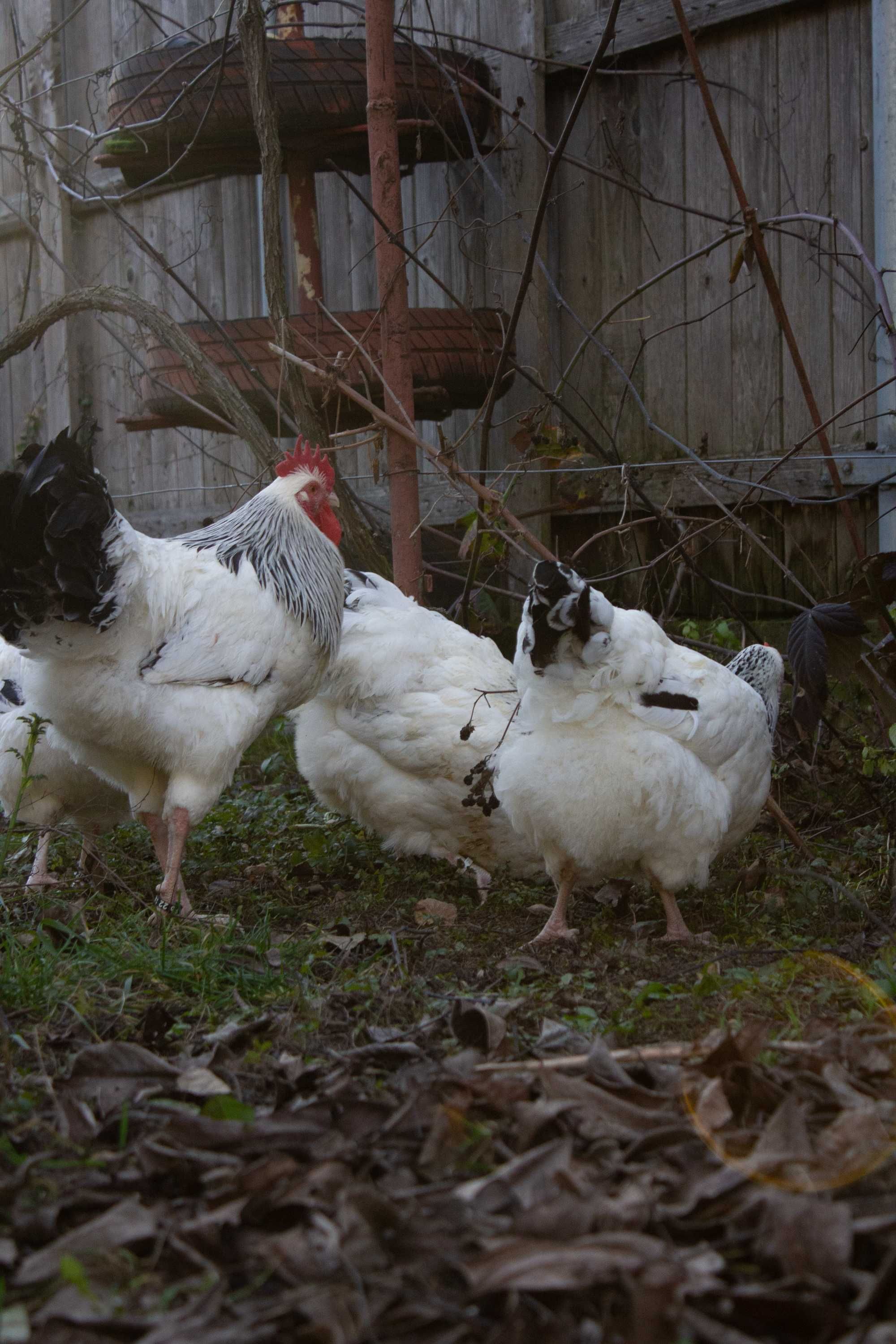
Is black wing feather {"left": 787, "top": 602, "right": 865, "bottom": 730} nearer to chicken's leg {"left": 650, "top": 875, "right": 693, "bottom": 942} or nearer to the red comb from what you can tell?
chicken's leg {"left": 650, "top": 875, "right": 693, "bottom": 942}

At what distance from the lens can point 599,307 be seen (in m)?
6.28

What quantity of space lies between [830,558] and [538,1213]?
4521 mm

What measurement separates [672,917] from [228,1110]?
2173mm

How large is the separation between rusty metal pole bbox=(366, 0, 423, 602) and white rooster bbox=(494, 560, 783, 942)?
153 centimetres

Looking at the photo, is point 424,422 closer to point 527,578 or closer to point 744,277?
point 527,578

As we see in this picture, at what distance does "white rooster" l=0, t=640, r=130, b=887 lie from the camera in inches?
182

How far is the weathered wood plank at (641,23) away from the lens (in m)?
5.51

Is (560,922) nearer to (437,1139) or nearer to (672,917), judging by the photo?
(672,917)

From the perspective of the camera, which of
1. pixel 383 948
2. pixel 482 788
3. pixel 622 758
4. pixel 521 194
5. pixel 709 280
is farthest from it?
Result: pixel 521 194

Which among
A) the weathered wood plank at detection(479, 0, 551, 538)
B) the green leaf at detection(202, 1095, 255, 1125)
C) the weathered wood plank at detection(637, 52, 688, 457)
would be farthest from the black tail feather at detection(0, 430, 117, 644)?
the weathered wood plank at detection(637, 52, 688, 457)

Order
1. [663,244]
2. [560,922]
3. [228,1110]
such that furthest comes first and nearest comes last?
[663,244] < [560,922] < [228,1110]

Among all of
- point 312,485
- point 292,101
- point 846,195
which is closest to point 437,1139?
point 312,485

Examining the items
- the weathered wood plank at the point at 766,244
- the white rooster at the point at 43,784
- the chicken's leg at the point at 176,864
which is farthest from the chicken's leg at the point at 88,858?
the weathered wood plank at the point at 766,244

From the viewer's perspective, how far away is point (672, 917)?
157 inches
